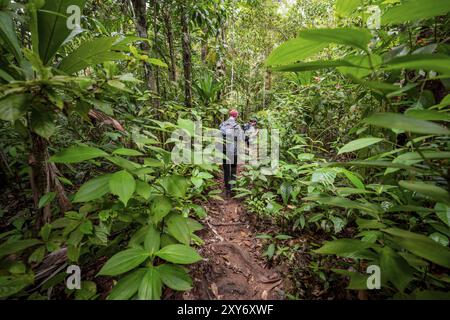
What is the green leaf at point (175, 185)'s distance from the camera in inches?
52.5

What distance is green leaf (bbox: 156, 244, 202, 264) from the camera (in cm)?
114

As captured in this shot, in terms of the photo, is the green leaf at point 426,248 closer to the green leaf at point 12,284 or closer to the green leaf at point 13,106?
the green leaf at point 13,106

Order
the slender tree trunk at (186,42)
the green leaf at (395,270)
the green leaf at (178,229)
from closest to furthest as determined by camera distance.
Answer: the green leaf at (395,270) → the green leaf at (178,229) → the slender tree trunk at (186,42)

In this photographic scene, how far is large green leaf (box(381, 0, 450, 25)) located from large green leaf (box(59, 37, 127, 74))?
54.7 inches

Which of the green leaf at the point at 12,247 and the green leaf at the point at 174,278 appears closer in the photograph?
the green leaf at the point at 174,278

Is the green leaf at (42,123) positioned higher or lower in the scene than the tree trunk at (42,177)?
higher

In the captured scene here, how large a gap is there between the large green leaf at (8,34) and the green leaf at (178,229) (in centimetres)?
121

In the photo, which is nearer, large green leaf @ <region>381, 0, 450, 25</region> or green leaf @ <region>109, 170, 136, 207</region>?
large green leaf @ <region>381, 0, 450, 25</region>

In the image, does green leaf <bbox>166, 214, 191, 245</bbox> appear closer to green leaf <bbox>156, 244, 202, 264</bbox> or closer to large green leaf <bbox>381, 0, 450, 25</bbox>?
green leaf <bbox>156, 244, 202, 264</bbox>

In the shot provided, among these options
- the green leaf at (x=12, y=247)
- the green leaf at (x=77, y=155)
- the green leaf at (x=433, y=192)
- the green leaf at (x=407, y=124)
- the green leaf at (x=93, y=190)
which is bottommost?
the green leaf at (x=12, y=247)

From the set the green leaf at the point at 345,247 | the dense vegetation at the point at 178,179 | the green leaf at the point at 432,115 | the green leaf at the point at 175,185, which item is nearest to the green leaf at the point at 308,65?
the dense vegetation at the point at 178,179

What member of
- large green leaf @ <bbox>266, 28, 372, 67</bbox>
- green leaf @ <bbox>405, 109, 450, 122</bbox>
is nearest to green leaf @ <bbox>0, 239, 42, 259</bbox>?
large green leaf @ <bbox>266, 28, 372, 67</bbox>

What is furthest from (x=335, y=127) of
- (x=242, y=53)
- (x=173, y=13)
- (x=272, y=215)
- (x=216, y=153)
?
(x=242, y=53)

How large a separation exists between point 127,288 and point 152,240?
0.25 meters
